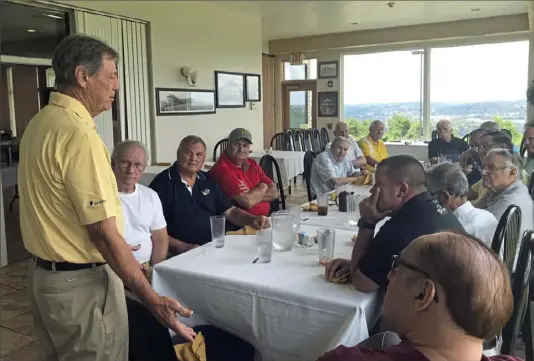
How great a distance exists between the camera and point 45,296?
5.02ft

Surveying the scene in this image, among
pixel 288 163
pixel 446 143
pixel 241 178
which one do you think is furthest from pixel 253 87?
pixel 241 178

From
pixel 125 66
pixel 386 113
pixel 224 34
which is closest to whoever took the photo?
pixel 125 66

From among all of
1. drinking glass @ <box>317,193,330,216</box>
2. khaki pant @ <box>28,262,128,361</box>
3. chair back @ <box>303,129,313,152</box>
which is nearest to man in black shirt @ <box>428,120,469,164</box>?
chair back @ <box>303,129,313,152</box>

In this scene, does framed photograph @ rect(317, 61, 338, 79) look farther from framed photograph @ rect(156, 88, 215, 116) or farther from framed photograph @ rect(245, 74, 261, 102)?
framed photograph @ rect(156, 88, 215, 116)

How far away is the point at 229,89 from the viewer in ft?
25.1

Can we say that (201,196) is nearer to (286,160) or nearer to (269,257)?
(269,257)

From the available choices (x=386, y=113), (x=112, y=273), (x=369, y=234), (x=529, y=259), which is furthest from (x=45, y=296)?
(x=386, y=113)

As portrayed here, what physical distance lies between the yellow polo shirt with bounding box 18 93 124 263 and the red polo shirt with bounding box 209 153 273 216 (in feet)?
6.05

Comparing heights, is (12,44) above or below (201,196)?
above

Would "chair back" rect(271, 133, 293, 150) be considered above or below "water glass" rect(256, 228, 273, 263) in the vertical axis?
above

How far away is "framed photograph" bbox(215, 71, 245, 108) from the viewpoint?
738 cm

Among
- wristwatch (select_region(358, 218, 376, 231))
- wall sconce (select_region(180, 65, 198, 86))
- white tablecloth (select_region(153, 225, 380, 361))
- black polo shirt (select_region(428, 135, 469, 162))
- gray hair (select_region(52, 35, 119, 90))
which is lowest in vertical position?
white tablecloth (select_region(153, 225, 380, 361))

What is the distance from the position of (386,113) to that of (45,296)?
9.78m

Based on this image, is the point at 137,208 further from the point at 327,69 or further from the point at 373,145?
the point at 327,69
